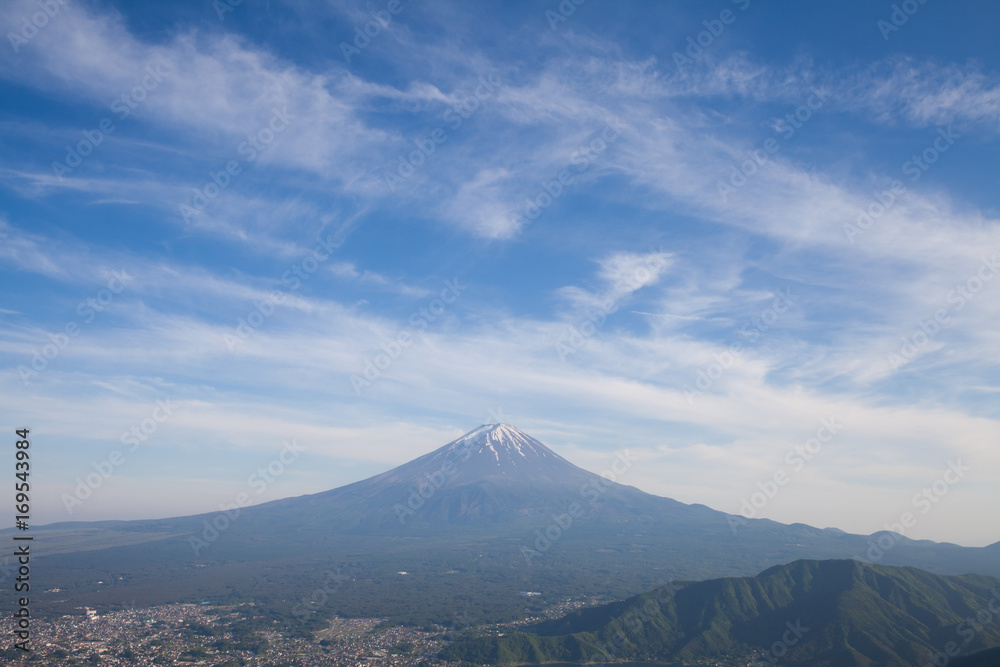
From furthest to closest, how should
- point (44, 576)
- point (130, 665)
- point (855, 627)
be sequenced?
point (44, 576) < point (855, 627) < point (130, 665)

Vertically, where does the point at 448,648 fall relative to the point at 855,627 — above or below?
below

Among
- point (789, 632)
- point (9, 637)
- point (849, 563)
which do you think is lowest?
point (9, 637)

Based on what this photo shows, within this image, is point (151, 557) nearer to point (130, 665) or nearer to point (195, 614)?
point (195, 614)

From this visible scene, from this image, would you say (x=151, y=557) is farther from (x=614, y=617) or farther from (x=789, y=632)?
(x=789, y=632)

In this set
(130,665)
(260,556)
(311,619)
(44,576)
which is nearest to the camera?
(130,665)

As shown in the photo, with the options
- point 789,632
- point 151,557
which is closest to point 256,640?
point 789,632

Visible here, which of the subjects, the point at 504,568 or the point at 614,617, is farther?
the point at 504,568
